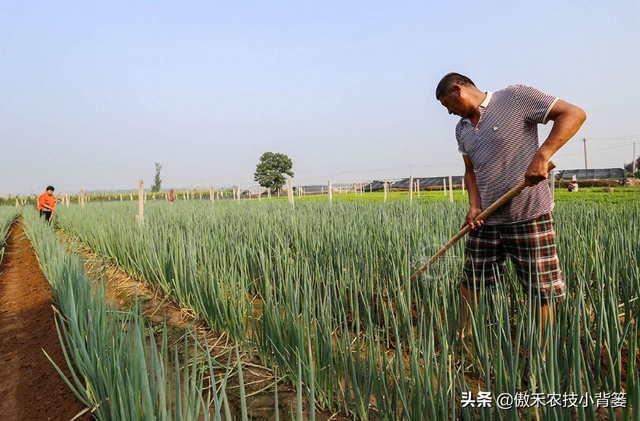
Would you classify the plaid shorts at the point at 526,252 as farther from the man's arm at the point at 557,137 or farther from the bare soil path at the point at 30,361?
the bare soil path at the point at 30,361

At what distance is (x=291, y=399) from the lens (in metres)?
1.45

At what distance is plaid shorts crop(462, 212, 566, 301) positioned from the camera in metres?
1.53

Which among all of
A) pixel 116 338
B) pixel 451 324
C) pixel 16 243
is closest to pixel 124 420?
pixel 116 338

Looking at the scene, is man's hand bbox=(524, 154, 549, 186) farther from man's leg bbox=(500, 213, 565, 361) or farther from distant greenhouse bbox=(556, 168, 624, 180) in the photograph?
distant greenhouse bbox=(556, 168, 624, 180)

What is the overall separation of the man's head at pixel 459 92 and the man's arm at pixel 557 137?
0.35m

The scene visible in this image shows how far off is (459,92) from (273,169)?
43316 millimetres

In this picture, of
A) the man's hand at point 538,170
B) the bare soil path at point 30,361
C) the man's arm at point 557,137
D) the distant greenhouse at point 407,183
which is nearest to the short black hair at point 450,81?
the man's arm at point 557,137

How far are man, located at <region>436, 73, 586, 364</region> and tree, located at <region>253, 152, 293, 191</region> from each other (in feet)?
136

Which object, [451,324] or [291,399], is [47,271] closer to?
[291,399]

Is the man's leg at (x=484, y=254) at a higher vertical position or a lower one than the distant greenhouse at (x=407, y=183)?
lower

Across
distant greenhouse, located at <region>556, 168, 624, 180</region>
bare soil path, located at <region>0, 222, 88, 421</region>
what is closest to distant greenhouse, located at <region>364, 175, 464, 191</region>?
distant greenhouse, located at <region>556, 168, 624, 180</region>

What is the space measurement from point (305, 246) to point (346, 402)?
1.71m

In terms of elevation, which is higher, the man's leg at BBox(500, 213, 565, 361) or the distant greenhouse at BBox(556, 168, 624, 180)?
the distant greenhouse at BBox(556, 168, 624, 180)

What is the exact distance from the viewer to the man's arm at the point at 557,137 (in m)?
1.38
